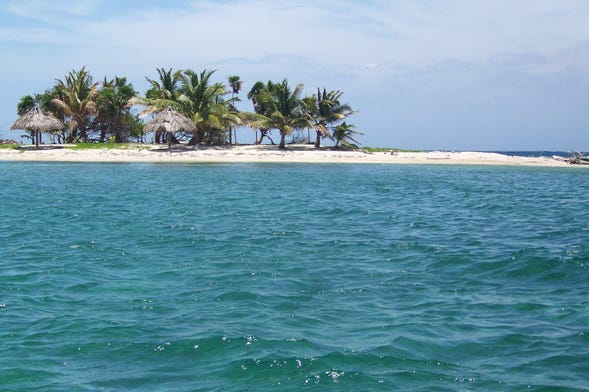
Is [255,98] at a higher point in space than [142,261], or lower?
higher

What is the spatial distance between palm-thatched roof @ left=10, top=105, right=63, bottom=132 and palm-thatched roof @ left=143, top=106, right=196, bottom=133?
779 centimetres

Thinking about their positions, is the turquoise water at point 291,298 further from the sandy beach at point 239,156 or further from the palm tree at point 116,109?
the palm tree at point 116,109

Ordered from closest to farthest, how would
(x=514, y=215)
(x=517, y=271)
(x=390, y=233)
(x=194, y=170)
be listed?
1. (x=517, y=271)
2. (x=390, y=233)
3. (x=514, y=215)
4. (x=194, y=170)

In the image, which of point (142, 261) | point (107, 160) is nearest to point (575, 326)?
point (142, 261)

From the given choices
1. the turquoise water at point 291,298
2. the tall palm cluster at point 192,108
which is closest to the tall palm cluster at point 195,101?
the tall palm cluster at point 192,108

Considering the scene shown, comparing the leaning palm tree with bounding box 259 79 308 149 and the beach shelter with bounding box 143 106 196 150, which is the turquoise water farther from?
the leaning palm tree with bounding box 259 79 308 149

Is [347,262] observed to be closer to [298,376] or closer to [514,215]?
[298,376]

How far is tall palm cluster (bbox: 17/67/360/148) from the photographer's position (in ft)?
171

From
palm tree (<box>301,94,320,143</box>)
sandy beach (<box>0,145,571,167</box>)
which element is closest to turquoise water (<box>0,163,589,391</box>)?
sandy beach (<box>0,145,571,167</box>)

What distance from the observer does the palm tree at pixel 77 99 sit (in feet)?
174

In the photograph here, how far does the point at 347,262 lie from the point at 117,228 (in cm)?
686

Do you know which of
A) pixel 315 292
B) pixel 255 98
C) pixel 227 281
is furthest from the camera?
pixel 255 98

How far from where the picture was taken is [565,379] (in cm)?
635

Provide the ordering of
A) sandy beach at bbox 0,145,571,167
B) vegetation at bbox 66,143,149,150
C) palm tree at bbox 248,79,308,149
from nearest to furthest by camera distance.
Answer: sandy beach at bbox 0,145,571,167, vegetation at bbox 66,143,149,150, palm tree at bbox 248,79,308,149
